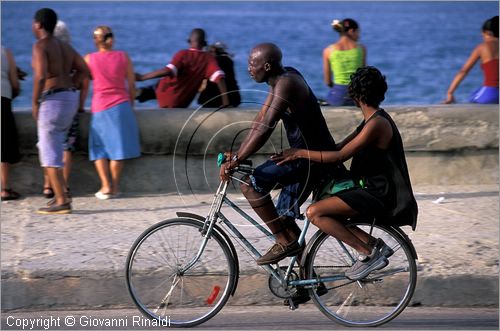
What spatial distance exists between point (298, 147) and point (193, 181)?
327 cm

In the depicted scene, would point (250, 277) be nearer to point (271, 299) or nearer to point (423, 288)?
point (271, 299)

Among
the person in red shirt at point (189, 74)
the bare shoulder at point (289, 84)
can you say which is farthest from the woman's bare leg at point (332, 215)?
the person in red shirt at point (189, 74)

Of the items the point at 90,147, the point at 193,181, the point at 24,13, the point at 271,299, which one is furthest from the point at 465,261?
the point at 24,13

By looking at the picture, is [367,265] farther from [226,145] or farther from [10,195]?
[10,195]

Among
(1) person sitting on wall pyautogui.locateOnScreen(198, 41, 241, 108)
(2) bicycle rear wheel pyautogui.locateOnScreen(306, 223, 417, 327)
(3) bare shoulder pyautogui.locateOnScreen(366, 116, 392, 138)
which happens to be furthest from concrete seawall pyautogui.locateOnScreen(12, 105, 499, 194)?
(3) bare shoulder pyautogui.locateOnScreen(366, 116, 392, 138)

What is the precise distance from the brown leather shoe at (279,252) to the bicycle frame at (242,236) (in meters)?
0.05

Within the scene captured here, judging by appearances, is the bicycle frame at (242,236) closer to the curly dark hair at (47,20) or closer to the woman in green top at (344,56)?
the curly dark hair at (47,20)

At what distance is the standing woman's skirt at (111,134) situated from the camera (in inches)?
357

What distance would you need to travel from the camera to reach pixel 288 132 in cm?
619

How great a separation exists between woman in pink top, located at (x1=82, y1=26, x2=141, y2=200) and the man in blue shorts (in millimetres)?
3112

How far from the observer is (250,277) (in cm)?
689

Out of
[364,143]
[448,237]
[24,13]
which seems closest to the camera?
[364,143]

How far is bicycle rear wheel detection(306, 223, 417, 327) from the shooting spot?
20.7 ft

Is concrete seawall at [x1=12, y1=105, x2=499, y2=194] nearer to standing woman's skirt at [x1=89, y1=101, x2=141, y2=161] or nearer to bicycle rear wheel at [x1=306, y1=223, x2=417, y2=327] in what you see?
standing woman's skirt at [x1=89, y1=101, x2=141, y2=161]
